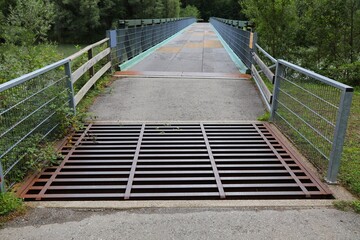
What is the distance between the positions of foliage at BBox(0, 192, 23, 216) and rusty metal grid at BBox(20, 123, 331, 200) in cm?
18

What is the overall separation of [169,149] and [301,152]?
68.2 inches

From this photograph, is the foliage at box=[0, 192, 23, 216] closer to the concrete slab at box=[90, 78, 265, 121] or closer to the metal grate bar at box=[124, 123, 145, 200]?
the metal grate bar at box=[124, 123, 145, 200]

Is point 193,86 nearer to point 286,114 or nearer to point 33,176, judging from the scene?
point 286,114

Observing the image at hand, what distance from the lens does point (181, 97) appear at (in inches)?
287

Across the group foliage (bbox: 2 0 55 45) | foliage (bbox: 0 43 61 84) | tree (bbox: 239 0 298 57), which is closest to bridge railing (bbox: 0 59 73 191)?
foliage (bbox: 0 43 61 84)

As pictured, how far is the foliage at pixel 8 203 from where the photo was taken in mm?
3068

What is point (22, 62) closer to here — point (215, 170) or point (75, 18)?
point (215, 170)

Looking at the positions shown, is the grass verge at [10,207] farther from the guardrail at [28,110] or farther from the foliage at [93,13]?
the foliage at [93,13]

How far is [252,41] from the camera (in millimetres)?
8992

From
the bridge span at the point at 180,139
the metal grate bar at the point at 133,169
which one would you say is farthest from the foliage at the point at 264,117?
the metal grate bar at the point at 133,169

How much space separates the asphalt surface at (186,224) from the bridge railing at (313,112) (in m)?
0.85

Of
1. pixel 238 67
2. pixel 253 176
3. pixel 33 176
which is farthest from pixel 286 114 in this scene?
pixel 238 67

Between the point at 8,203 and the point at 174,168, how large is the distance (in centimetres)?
179

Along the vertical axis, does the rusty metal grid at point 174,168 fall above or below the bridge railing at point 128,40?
below
